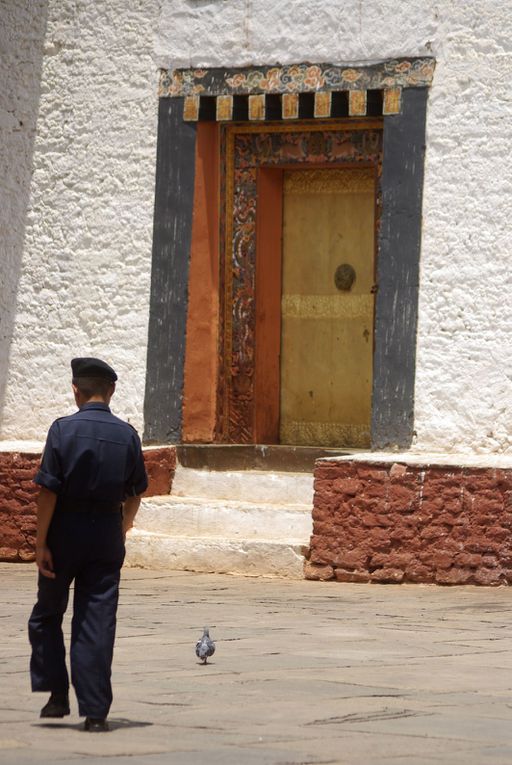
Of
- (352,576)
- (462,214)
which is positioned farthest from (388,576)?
(462,214)

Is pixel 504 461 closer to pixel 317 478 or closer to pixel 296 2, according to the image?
pixel 317 478

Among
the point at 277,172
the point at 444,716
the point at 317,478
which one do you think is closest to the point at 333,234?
the point at 277,172

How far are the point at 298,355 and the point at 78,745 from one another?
772 centimetres

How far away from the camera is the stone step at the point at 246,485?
12.2m

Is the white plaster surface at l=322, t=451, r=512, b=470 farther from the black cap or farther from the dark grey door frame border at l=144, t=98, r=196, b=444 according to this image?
the black cap

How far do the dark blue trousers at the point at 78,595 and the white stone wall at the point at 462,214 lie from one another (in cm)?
576

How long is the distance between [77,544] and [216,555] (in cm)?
546

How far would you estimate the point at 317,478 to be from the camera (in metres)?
11.4

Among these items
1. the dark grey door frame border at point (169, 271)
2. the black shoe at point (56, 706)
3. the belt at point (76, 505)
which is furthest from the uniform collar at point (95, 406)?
the dark grey door frame border at point (169, 271)

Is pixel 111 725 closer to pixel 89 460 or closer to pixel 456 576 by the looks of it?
pixel 89 460

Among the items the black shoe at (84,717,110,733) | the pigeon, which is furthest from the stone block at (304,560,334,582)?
the black shoe at (84,717,110,733)

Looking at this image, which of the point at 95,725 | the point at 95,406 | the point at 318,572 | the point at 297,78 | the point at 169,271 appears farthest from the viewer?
the point at 169,271

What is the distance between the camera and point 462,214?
1191 cm

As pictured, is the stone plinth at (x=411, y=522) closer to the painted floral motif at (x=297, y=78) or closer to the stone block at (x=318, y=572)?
the stone block at (x=318, y=572)
